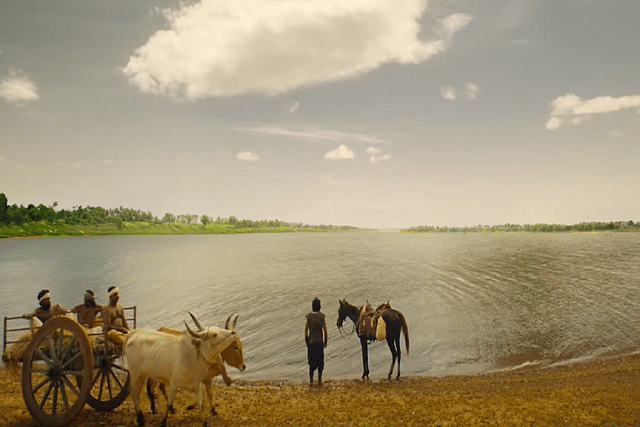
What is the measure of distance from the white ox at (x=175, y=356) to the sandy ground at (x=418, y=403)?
1.53 metres

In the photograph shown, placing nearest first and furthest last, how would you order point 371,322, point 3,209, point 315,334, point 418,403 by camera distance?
point 418,403 < point 315,334 < point 371,322 < point 3,209

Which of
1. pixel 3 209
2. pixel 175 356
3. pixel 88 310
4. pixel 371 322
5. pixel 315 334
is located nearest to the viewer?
pixel 175 356

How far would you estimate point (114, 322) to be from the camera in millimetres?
8141

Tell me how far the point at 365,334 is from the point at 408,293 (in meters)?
20.8

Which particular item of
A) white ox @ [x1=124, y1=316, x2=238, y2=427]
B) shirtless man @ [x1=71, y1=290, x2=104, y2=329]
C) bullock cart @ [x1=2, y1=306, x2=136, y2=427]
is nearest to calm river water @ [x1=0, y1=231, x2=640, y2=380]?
shirtless man @ [x1=71, y1=290, x2=104, y2=329]

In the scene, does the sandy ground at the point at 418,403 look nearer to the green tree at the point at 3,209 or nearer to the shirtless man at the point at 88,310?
the shirtless man at the point at 88,310

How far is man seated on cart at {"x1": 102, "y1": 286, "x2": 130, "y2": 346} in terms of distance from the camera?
7695 millimetres

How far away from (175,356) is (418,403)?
6.66 m

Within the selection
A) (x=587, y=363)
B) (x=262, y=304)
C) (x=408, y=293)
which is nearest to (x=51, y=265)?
(x=262, y=304)

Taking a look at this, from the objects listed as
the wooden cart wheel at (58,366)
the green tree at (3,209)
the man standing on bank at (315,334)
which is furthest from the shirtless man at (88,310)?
the green tree at (3,209)

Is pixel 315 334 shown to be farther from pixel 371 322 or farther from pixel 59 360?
pixel 59 360

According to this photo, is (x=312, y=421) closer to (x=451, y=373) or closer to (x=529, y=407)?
(x=529, y=407)

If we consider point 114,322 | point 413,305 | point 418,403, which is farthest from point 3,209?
point 418,403

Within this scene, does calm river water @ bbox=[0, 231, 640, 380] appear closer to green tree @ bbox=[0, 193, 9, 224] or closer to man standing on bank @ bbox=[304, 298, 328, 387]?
man standing on bank @ bbox=[304, 298, 328, 387]
